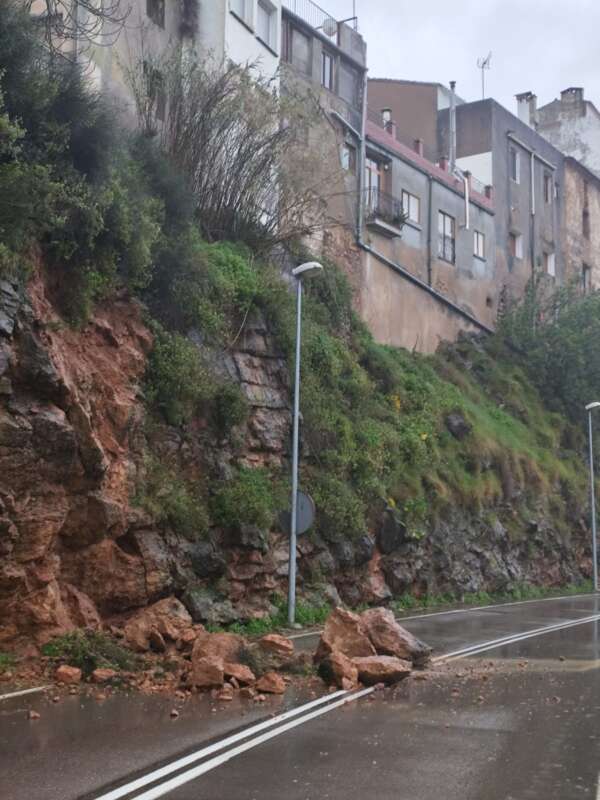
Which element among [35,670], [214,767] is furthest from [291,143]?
[214,767]

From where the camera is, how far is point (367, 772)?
7793mm

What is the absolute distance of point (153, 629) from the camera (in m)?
14.2

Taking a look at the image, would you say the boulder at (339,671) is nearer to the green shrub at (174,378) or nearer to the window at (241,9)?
the green shrub at (174,378)

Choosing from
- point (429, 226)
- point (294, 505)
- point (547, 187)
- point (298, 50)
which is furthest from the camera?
point (547, 187)

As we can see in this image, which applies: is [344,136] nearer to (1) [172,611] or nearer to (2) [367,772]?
(1) [172,611]

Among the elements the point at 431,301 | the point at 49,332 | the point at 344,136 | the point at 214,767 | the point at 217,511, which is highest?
the point at 344,136

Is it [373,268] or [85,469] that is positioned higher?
[373,268]

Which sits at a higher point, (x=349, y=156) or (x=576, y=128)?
(x=576, y=128)

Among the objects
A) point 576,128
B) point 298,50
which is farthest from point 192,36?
point 576,128

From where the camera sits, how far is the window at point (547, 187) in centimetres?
5400

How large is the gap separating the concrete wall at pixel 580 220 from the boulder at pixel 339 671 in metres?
45.5

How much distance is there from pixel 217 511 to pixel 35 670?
7.02 m

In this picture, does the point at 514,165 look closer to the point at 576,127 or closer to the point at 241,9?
the point at 576,127

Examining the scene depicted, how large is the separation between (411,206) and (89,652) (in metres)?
30.7
